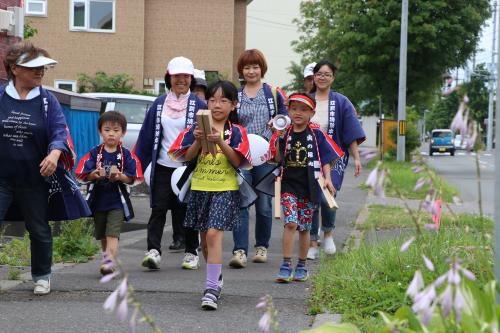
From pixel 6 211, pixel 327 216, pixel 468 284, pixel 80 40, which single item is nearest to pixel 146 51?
pixel 80 40

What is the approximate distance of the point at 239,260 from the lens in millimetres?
7801

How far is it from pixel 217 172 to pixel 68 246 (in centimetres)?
280

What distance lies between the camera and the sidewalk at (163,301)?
5.31m

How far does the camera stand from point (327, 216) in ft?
28.8

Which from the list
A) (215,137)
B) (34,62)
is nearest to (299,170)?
(215,137)

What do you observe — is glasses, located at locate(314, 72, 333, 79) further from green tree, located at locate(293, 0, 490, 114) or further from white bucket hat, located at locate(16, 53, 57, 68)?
green tree, located at locate(293, 0, 490, 114)

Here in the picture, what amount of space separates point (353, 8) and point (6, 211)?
29.0 metres

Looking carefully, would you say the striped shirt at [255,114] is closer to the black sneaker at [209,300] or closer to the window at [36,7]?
the black sneaker at [209,300]

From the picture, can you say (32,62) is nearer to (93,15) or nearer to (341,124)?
(341,124)

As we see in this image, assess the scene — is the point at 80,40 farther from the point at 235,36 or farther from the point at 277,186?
the point at 277,186

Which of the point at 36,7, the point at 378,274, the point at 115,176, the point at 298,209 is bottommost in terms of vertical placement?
the point at 378,274

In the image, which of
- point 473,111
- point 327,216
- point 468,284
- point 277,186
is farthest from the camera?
point 327,216

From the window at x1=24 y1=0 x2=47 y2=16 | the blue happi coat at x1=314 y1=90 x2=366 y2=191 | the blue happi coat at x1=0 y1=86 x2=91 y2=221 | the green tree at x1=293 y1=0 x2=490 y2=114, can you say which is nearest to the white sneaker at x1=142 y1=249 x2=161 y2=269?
the blue happi coat at x1=0 y1=86 x2=91 y2=221

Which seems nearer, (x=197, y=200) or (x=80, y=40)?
(x=197, y=200)
